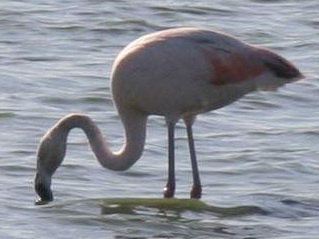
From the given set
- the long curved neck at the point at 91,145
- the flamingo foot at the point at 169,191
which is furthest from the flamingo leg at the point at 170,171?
the long curved neck at the point at 91,145

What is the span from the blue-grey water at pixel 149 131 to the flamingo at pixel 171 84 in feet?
1.12

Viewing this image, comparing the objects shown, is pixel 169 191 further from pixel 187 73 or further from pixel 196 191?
pixel 187 73

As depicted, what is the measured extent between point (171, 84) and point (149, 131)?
296 centimetres

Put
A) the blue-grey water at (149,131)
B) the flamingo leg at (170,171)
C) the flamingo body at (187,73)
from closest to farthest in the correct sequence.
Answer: the blue-grey water at (149,131) < the flamingo body at (187,73) < the flamingo leg at (170,171)

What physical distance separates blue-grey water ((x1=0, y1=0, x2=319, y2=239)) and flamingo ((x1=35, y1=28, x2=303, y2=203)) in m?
0.34

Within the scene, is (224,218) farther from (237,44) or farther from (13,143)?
(13,143)

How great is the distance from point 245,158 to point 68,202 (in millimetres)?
2557

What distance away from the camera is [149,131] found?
14.8 metres

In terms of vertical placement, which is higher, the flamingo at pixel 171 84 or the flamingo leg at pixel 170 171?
the flamingo at pixel 171 84

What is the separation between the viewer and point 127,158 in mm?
12172

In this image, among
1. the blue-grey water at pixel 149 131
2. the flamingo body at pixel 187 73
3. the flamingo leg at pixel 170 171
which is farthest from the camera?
the flamingo leg at pixel 170 171

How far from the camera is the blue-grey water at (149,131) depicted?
36.9ft

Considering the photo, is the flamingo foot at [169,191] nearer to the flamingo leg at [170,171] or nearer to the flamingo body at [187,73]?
the flamingo leg at [170,171]

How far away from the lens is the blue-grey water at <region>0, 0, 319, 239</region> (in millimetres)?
11250
